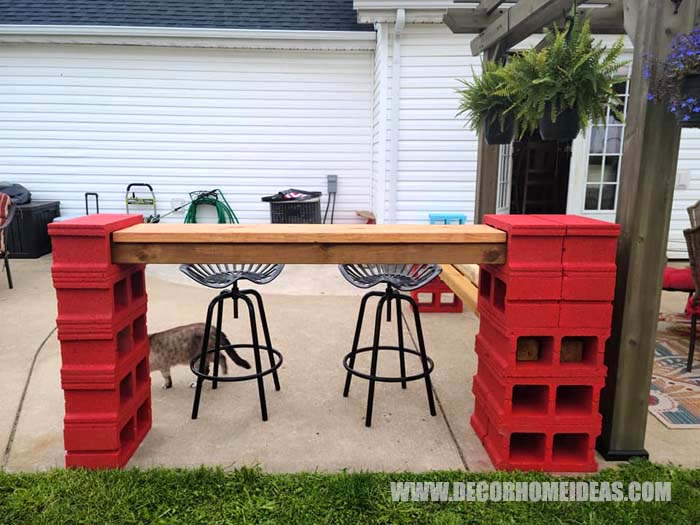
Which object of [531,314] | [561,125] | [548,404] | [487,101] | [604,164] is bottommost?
[548,404]

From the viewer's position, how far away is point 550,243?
224 cm

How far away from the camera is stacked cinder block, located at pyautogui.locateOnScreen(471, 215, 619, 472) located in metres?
2.24

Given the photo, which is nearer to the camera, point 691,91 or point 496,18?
point 691,91

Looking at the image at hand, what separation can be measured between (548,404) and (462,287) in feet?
4.38

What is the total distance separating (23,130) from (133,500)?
7.44 meters

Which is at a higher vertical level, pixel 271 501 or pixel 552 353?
pixel 552 353

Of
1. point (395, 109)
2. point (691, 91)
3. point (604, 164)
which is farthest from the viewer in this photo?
point (604, 164)

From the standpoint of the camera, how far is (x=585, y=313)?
2262 mm

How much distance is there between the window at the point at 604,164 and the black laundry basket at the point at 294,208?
3596 millimetres

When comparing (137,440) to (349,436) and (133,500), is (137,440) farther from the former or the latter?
(349,436)

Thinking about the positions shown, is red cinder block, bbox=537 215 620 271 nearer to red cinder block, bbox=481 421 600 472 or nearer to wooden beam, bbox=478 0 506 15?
red cinder block, bbox=481 421 600 472

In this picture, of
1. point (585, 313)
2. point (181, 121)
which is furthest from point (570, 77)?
point (181, 121)

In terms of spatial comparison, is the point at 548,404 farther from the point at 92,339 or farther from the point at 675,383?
the point at 92,339

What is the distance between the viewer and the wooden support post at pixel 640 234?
2197 millimetres
